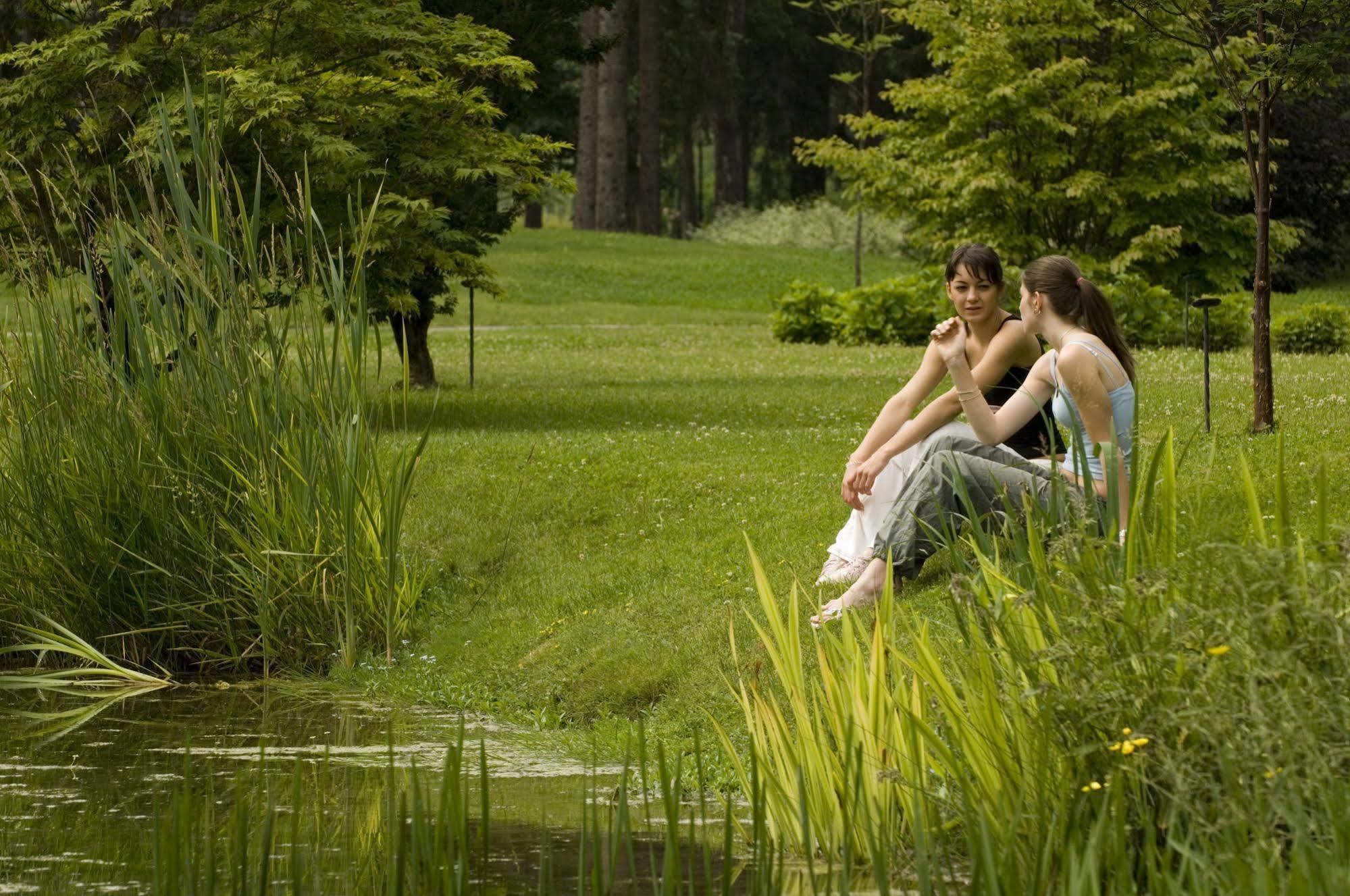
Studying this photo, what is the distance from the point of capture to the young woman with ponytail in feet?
20.3

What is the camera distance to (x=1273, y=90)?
9773 mm

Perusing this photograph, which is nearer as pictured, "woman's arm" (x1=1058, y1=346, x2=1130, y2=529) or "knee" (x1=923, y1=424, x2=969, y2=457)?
"woman's arm" (x1=1058, y1=346, x2=1130, y2=529)

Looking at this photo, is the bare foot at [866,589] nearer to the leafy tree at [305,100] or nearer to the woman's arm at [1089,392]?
the woman's arm at [1089,392]

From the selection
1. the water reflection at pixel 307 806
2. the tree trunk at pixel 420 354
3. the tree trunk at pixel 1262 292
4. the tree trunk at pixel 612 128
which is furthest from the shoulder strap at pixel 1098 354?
the tree trunk at pixel 612 128

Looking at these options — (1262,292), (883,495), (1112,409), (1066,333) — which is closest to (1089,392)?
(1112,409)

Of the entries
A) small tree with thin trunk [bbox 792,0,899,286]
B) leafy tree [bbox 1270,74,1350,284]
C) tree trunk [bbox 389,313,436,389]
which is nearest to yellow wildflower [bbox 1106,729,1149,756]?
tree trunk [bbox 389,313,436,389]

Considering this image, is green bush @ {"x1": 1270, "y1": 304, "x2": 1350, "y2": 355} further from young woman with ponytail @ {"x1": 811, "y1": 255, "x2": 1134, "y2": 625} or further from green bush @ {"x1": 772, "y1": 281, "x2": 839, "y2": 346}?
young woman with ponytail @ {"x1": 811, "y1": 255, "x2": 1134, "y2": 625}

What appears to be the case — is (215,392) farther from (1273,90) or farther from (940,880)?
(1273,90)

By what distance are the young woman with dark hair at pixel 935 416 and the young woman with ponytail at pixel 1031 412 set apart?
17cm

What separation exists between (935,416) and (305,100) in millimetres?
7577

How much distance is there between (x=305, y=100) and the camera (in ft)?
42.9

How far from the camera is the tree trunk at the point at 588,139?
41312 millimetres

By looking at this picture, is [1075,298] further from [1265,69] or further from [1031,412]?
[1265,69]

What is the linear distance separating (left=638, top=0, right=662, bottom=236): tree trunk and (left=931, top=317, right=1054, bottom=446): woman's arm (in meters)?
35.1
